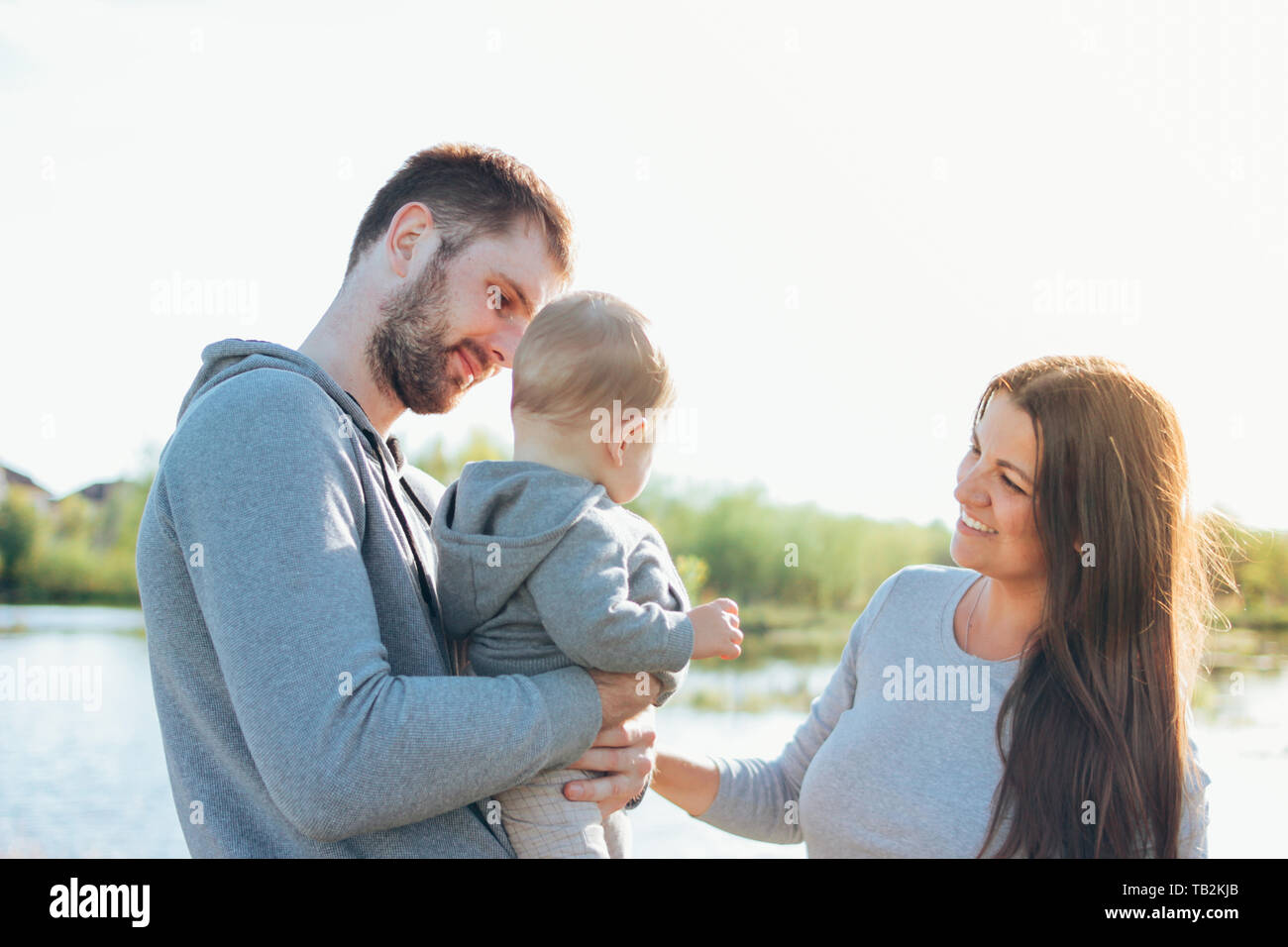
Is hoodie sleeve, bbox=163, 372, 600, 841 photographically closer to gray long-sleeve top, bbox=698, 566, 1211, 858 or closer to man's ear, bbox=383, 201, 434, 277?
man's ear, bbox=383, 201, 434, 277

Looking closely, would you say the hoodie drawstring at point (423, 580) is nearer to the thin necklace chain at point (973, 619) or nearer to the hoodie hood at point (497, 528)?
the hoodie hood at point (497, 528)

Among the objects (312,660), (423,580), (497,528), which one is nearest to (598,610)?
(497,528)

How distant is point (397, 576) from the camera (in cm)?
171

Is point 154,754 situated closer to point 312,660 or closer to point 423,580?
point 423,580

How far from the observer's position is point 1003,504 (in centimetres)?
224

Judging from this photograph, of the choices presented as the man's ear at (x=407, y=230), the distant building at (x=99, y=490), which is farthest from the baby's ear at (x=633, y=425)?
the distant building at (x=99, y=490)

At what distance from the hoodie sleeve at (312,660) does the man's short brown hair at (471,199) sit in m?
0.71

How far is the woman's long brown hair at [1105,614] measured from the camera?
6.80 ft

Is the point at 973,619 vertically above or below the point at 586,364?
below

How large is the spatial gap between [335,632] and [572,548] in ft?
1.51

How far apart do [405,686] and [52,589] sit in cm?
3510
